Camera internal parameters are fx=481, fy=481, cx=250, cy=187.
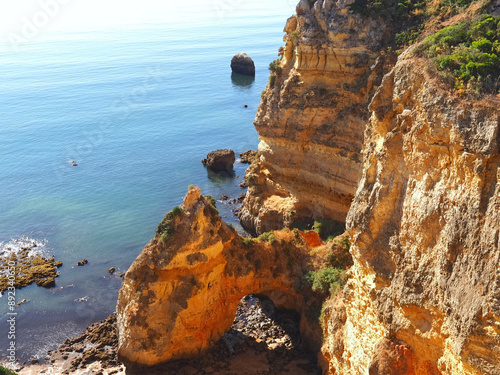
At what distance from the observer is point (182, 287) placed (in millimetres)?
30016

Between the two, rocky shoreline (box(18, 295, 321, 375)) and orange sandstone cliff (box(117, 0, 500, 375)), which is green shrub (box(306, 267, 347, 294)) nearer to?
orange sandstone cliff (box(117, 0, 500, 375))

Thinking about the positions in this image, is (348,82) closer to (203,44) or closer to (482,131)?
(482,131)

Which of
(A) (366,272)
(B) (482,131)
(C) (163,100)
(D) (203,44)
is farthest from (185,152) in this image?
(D) (203,44)

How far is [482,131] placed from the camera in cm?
1664

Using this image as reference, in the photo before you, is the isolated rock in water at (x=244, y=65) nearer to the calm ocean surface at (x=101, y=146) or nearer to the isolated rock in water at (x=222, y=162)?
the calm ocean surface at (x=101, y=146)

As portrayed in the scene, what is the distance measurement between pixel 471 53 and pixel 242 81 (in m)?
95.6

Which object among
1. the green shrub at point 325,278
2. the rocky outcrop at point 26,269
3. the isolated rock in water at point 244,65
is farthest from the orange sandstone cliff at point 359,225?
the isolated rock in water at point 244,65

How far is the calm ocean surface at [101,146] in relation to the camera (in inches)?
1750

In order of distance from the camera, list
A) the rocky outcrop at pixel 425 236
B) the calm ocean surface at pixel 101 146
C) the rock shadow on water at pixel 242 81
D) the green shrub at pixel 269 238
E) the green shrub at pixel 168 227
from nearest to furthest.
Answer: the rocky outcrop at pixel 425 236, the green shrub at pixel 168 227, the green shrub at pixel 269 238, the calm ocean surface at pixel 101 146, the rock shadow on water at pixel 242 81

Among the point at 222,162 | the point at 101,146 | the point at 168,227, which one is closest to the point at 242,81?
the point at 101,146

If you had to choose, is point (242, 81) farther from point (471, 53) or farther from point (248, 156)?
point (471, 53)

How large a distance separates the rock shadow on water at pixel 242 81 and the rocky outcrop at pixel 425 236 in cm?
8738

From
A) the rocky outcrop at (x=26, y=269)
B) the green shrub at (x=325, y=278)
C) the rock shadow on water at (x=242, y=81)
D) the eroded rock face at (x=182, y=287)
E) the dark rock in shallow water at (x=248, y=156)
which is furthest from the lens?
the rock shadow on water at (x=242, y=81)

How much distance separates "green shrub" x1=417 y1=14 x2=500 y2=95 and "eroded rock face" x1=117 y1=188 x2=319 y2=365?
1603 cm
